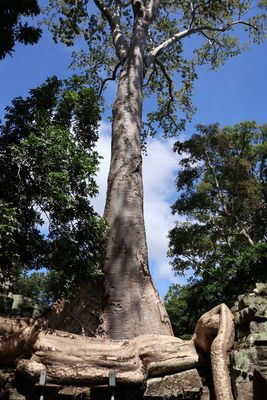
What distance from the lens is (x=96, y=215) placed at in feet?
18.9

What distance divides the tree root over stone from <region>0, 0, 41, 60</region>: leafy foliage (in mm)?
3866

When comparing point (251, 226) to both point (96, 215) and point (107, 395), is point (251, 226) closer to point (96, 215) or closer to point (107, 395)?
point (96, 215)

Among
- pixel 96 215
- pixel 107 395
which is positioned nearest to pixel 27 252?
pixel 96 215

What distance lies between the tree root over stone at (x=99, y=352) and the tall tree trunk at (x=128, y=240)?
2.48 ft

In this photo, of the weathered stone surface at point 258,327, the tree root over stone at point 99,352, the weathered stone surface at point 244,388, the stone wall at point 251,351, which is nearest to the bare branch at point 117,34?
the tree root over stone at point 99,352

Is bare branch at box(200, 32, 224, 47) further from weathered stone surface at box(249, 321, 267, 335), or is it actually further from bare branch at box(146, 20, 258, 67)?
weathered stone surface at box(249, 321, 267, 335)

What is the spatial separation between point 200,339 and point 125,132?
13.4 feet

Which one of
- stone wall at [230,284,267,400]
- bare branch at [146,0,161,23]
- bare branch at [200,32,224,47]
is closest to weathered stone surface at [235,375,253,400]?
stone wall at [230,284,267,400]

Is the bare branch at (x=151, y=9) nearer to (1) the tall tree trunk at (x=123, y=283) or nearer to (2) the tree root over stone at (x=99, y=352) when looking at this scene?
(1) the tall tree trunk at (x=123, y=283)

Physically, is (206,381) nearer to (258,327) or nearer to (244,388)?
(244,388)

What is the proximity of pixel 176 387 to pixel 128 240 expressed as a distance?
→ 2370mm

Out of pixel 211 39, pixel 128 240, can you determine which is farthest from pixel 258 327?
pixel 211 39

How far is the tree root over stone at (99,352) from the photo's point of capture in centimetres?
402

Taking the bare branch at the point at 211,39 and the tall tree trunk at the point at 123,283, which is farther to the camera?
the bare branch at the point at 211,39
